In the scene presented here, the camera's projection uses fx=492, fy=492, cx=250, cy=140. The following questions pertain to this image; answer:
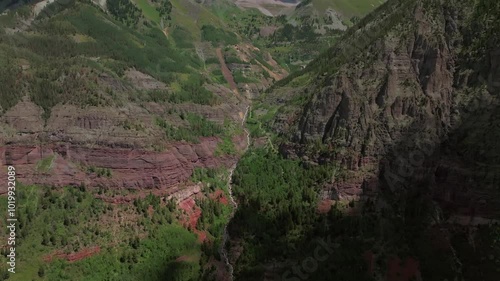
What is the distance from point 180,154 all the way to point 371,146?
206 feet

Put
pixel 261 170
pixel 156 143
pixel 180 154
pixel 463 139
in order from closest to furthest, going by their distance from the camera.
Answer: pixel 463 139 < pixel 156 143 < pixel 180 154 < pixel 261 170

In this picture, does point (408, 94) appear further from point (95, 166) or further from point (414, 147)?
point (95, 166)

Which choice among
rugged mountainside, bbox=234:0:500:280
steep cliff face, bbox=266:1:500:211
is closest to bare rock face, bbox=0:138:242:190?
rugged mountainside, bbox=234:0:500:280

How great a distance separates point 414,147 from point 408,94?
19.1 metres

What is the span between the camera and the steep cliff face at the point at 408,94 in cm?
14962

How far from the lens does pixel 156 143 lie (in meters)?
156

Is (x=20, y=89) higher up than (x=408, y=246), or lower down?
higher up

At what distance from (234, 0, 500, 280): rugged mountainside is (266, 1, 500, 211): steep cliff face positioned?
1.16 ft

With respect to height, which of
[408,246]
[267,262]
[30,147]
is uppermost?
[30,147]

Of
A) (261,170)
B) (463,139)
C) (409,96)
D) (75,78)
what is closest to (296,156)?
(261,170)

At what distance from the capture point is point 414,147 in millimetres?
148625

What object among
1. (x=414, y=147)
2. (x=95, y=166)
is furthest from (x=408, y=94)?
→ (x=95, y=166)

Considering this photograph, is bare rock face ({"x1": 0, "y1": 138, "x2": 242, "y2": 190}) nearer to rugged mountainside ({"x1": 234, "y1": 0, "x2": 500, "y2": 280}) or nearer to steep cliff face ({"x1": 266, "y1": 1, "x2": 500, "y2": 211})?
rugged mountainside ({"x1": 234, "y1": 0, "x2": 500, "y2": 280})

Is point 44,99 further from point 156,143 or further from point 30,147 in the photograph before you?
point 156,143
